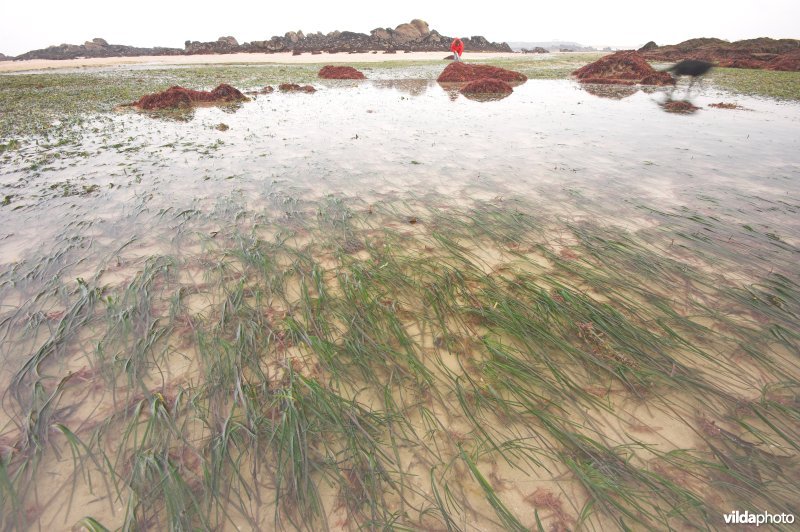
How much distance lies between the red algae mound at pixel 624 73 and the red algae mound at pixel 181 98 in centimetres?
1991

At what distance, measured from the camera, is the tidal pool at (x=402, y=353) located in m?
1.48

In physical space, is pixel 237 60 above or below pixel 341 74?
above

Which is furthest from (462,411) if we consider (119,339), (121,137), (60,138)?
(60,138)

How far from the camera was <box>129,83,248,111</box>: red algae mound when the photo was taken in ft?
38.8

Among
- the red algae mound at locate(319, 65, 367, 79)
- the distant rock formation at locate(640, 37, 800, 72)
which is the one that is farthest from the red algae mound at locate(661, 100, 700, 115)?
the distant rock formation at locate(640, 37, 800, 72)

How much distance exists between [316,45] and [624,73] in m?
62.9

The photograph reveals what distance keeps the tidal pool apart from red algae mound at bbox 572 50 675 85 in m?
17.8

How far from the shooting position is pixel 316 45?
64.2m

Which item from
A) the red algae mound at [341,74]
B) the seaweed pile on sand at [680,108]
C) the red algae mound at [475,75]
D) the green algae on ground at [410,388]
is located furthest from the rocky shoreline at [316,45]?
the green algae on ground at [410,388]

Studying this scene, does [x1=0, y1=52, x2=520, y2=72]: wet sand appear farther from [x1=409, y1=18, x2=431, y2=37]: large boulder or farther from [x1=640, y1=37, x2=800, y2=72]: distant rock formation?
[x1=409, y1=18, x2=431, y2=37]: large boulder

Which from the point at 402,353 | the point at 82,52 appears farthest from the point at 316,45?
the point at 402,353

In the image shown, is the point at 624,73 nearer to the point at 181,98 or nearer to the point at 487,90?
the point at 487,90

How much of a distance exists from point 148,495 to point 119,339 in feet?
4.33

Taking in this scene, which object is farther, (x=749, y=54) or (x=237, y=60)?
(x=237, y=60)
